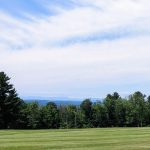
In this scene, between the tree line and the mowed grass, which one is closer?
the mowed grass

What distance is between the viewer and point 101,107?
415 feet

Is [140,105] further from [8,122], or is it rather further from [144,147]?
[144,147]

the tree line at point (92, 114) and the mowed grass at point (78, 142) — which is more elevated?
the tree line at point (92, 114)

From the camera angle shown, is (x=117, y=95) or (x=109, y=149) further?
(x=117, y=95)

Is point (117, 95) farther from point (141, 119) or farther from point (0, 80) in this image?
point (0, 80)

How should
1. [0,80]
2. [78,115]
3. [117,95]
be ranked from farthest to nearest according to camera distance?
[117,95], [78,115], [0,80]

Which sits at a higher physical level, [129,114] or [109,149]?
[129,114]

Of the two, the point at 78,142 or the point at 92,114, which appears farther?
the point at 92,114

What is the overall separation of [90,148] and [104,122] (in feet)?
304

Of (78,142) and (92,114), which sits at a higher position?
(92,114)

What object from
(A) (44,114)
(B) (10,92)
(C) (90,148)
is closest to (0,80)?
(B) (10,92)

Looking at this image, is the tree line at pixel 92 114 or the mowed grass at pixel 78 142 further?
the tree line at pixel 92 114

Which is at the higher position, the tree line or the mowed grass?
the tree line

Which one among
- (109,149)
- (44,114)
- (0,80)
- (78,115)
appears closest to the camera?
(109,149)
